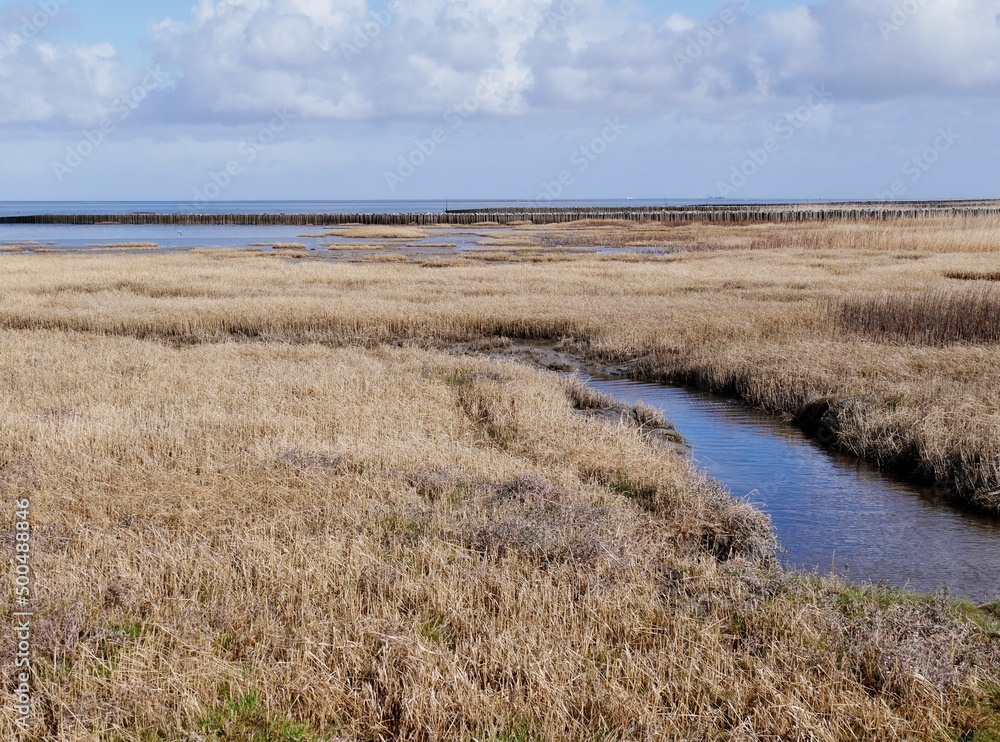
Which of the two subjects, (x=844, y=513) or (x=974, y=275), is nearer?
(x=844, y=513)

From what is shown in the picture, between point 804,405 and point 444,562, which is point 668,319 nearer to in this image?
point 804,405

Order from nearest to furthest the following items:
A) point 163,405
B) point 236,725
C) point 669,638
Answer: point 236,725
point 669,638
point 163,405

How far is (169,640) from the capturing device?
19.8 feet

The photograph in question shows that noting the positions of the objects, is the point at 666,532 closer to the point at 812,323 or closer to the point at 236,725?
the point at 236,725

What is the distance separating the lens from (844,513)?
428 inches

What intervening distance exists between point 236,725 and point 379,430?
22.9 ft

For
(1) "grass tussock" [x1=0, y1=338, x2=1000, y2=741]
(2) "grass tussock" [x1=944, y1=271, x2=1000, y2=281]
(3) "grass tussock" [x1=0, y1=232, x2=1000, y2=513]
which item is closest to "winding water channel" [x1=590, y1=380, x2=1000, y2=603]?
(3) "grass tussock" [x1=0, y1=232, x2=1000, y2=513]

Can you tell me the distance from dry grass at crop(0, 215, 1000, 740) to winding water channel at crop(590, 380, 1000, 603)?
60cm

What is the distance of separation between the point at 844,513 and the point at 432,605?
641cm

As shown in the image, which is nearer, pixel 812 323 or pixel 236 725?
pixel 236 725

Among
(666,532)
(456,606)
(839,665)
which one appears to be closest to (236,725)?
(456,606)

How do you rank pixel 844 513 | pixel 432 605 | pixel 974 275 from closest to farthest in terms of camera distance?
pixel 432 605, pixel 844 513, pixel 974 275

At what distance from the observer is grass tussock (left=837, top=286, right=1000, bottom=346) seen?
20172 millimetres

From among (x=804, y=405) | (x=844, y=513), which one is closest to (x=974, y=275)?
(x=804, y=405)
